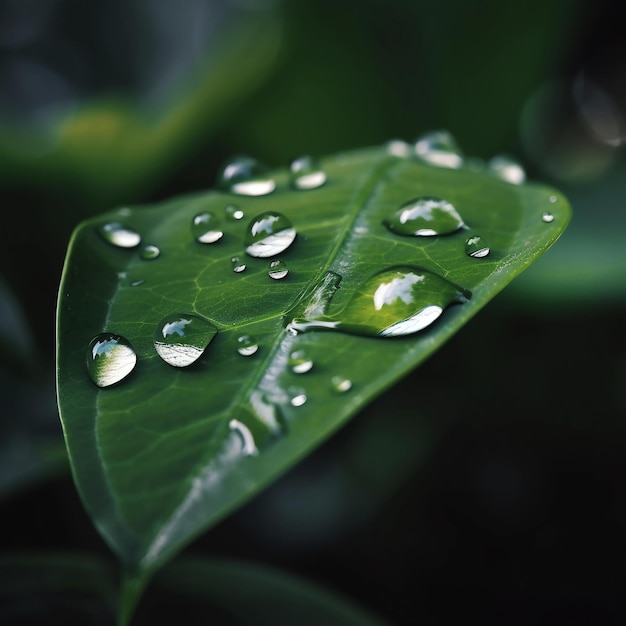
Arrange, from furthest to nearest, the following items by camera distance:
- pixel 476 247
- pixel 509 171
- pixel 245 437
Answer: pixel 509 171
pixel 476 247
pixel 245 437

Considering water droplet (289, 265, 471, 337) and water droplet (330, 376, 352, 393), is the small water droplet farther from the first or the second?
water droplet (330, 376, 352, 393)

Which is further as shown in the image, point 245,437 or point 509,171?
point 509,171

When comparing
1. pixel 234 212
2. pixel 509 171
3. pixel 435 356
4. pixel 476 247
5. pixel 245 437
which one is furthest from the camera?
pixel 435 356

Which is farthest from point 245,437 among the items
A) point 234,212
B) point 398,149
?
point 398,149

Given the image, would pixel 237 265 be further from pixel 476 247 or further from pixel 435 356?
pixel 435 356

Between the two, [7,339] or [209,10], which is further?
[209,10]

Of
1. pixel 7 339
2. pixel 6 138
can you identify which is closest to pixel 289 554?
pixel 7 339

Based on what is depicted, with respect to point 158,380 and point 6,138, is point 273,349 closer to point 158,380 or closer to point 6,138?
point 158,380
